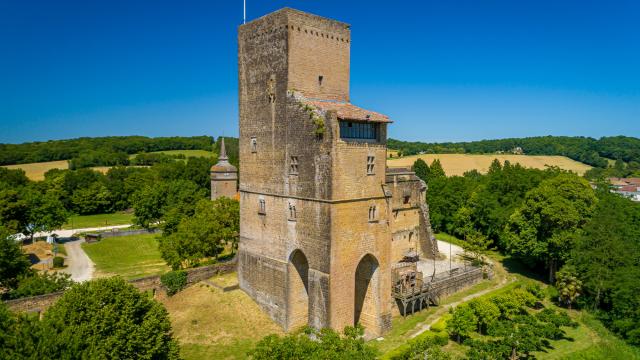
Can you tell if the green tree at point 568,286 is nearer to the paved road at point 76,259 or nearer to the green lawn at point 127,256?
the green lawn at point 127,256

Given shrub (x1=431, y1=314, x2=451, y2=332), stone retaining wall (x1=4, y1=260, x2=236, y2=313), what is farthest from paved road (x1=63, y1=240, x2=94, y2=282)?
shrub (x1=431, y1=314, x2=451, y2=332)

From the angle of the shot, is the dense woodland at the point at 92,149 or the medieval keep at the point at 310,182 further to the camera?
the dense woodland at the point at 92,149

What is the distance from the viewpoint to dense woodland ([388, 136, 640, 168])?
139 metres

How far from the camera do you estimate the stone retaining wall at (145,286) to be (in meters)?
30.5

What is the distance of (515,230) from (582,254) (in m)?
8.47

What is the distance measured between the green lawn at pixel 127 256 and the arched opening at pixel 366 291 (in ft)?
82.1

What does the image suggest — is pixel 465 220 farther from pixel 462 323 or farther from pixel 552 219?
pixel 462 323

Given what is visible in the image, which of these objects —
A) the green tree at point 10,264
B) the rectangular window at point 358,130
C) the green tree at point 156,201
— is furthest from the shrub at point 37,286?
the green tree at point 156,201

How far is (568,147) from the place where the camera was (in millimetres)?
157750

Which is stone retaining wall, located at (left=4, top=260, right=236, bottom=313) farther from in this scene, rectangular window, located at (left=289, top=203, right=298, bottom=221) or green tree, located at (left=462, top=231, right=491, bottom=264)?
green tree, located at (left=462, top=231, right=491, bottom=264)

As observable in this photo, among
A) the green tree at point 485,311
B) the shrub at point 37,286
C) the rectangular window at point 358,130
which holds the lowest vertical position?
the green tree at point 485,311

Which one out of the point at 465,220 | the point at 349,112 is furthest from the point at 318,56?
the point at 465,220

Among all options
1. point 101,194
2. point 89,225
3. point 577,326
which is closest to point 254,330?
point 577,326

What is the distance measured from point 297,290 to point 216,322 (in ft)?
20.6
